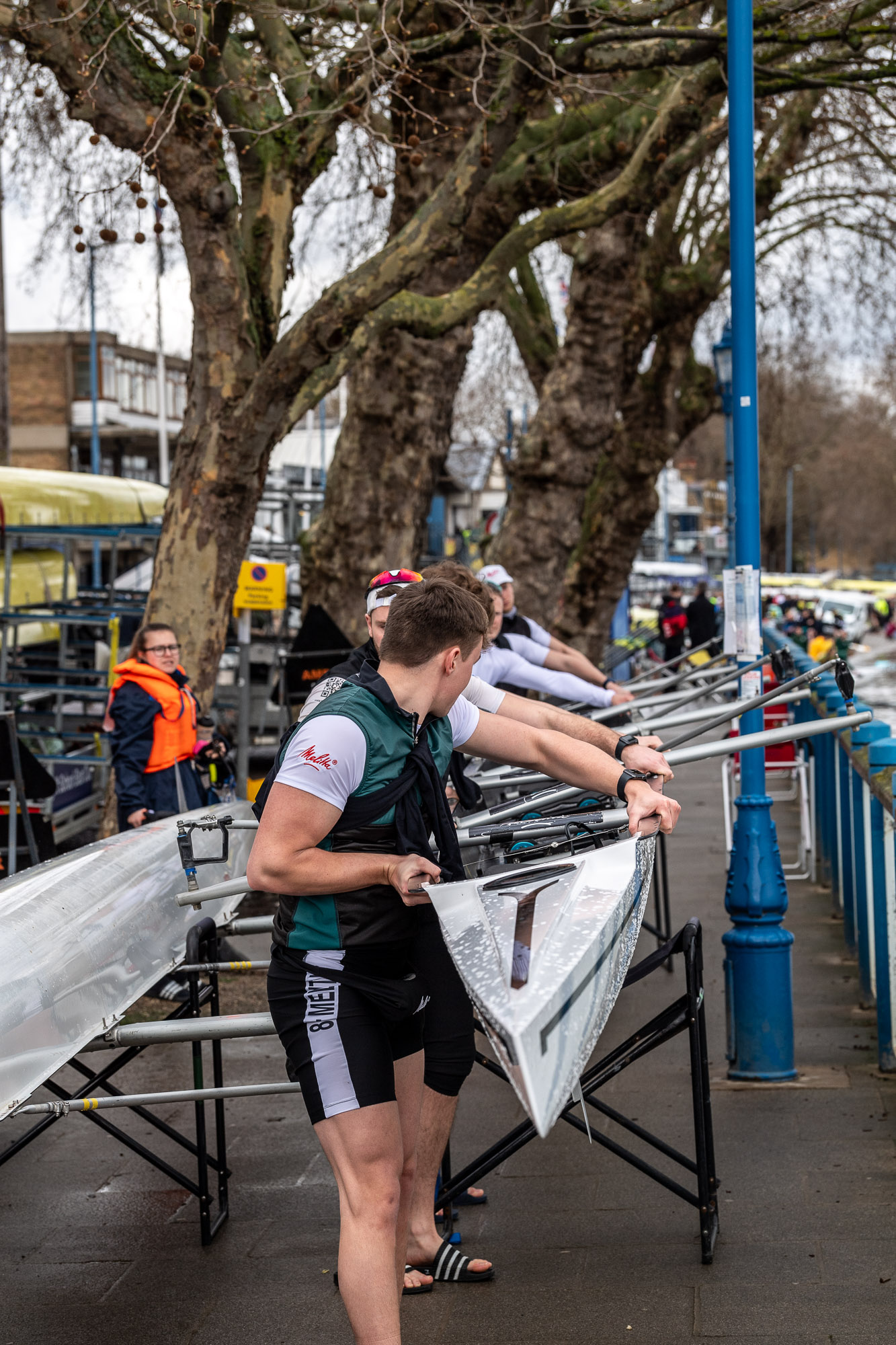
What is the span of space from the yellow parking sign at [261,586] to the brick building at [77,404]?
128 ft

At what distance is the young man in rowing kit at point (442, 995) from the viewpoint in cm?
354

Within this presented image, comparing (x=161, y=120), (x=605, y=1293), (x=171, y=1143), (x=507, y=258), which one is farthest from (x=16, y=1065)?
(x=507, y=258)

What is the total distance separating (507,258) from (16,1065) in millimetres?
6264

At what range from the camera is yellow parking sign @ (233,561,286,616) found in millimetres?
13008

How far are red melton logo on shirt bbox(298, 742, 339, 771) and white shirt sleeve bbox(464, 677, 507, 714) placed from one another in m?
1.27

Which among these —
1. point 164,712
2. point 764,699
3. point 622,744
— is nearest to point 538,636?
point 164,712

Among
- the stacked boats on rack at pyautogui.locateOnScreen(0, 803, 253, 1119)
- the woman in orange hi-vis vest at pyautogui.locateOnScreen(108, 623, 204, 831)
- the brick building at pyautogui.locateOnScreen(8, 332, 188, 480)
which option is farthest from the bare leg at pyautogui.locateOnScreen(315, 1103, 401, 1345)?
the brick building at pyautogui.locateOnScreen(8, 332, 188, 480)

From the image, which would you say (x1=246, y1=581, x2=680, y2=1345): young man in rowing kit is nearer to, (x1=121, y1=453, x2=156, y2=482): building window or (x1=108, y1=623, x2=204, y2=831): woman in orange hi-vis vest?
(x1=108, y1=623, x2=204, y2=831): woman in orange hi-vis vest

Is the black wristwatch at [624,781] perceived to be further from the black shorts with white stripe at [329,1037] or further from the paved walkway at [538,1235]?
the paved walkway at [538,1235]

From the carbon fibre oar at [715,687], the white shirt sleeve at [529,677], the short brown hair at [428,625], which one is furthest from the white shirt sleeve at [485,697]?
the white shirt sleeve at [529,677]

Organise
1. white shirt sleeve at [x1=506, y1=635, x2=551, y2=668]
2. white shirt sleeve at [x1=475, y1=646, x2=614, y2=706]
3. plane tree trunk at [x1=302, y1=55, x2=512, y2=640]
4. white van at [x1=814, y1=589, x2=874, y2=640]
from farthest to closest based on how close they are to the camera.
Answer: white van at [x1=814, y1=589, x2=874, y2=640] < plane tree trunk at [x1=302, y1=55, x2=512, y2=640] < white shirt sleeve at [x1=506, y1=635, x2=551, y2=668] < white shirt sleeve at [x1=475, y1=646, x2=614, y2=706]

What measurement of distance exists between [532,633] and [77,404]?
4564 centimetres

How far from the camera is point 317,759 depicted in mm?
3033

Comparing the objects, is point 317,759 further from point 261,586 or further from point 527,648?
point 261,586
